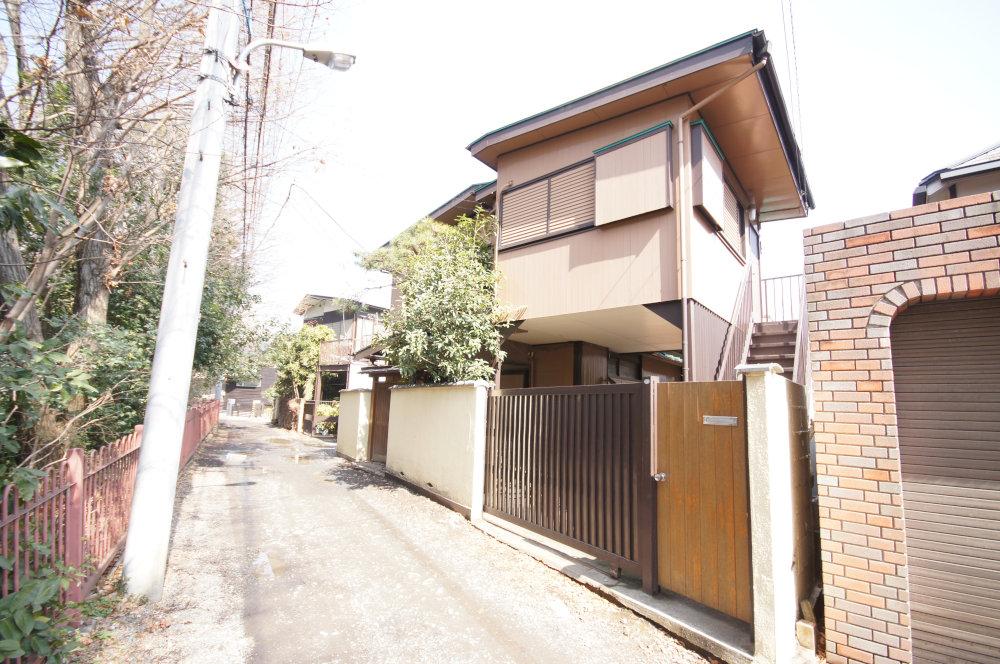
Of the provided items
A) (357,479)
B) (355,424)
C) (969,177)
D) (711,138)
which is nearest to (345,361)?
(355,424)

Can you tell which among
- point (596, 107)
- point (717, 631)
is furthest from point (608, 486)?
point (596, 107)

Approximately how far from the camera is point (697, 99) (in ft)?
21.5

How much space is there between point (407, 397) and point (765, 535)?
284 inches

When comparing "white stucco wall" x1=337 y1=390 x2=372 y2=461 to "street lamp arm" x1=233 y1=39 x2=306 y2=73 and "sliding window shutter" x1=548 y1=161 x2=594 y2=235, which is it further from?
"street lamp arm" x1=233 y1=39 x2=306 y2=73

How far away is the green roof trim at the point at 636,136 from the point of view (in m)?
6.47

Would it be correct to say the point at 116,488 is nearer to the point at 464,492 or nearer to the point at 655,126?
the point at 464,492

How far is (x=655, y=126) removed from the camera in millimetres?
6574

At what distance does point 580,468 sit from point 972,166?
7.07 metres

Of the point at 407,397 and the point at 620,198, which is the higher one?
the point at 620,198

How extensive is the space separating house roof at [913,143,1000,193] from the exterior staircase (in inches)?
111

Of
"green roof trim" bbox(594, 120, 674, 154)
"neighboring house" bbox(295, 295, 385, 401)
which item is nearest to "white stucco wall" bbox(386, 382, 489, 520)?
"green roof trim" bbox(594, 120, 674, 154)

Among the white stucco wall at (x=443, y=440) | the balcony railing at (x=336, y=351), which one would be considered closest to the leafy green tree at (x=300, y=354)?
the balcony railing at (x=336, y=351)

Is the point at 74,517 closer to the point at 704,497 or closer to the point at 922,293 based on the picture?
the point at 704,497

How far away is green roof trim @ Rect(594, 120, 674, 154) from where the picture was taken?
21.2 ft
